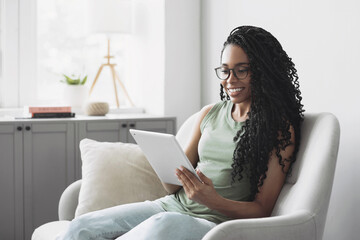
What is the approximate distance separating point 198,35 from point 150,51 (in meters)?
0.37

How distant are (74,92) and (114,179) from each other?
1346 millimetres

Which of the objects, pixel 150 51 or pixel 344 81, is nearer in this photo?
pixel 344 81

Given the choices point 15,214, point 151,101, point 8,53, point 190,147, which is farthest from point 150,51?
point 190,147

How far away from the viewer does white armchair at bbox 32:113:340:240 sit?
1540mm

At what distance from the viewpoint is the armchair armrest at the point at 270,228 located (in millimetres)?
1492

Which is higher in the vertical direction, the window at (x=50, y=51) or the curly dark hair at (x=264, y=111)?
the window at (x=50, y=51)

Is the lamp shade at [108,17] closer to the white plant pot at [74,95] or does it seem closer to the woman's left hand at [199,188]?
the white plant pot at [74,95]

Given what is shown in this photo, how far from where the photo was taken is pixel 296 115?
196cm

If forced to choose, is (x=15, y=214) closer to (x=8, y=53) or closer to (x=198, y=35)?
(x=8, y=53)

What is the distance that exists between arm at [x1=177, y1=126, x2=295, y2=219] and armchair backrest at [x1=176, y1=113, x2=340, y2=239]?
46mm

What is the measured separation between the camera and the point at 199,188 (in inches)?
68.6

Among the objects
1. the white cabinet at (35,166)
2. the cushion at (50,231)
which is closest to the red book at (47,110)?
the white cabinet at (35,166)

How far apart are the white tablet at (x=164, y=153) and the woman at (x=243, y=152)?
58mm

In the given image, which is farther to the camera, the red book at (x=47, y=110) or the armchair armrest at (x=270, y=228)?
the red book at (x=47, y=110)
